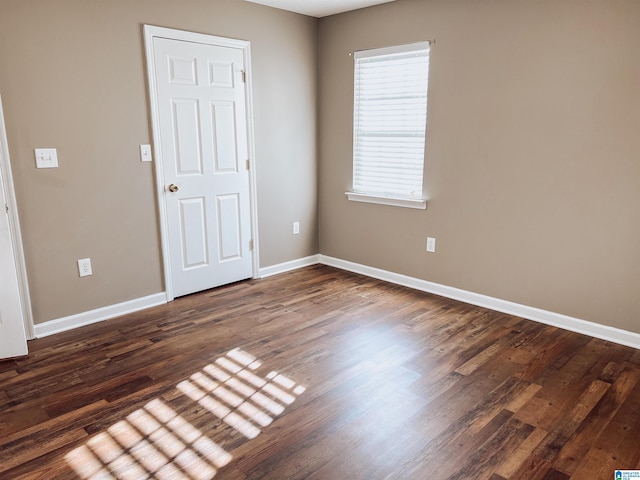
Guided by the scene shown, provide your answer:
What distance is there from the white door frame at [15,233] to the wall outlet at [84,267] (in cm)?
34

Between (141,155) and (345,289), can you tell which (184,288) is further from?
(345,289)

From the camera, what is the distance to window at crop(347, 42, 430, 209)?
383 centimetres

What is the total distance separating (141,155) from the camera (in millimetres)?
3428

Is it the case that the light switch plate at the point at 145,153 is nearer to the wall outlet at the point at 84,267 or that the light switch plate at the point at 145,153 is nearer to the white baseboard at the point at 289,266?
the wall outlet at the point at 84,267

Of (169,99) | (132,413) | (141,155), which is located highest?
(169,99)

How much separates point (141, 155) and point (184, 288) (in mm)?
1157

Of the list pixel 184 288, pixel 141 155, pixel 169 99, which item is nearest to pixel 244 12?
pixel 169 99

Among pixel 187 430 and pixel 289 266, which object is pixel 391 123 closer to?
pixel 289 266

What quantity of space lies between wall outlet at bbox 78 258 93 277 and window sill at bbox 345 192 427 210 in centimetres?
241

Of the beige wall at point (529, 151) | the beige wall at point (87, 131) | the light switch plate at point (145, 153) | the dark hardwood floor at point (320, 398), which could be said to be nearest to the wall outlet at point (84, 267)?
the beige wall at point (87, 131)

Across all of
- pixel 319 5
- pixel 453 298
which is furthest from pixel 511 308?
pixel 319 5

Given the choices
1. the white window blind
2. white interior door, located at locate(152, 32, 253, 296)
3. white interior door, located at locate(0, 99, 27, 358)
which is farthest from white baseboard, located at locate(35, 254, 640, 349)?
the white window blind

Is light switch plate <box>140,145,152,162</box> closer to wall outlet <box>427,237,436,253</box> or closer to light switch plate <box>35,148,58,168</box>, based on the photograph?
light switch plate <box>35,148,58,168</box>

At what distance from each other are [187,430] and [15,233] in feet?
5.94
